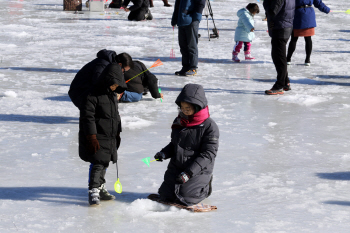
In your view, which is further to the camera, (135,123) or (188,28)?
(188,28)

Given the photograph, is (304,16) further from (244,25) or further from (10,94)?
(10,94)

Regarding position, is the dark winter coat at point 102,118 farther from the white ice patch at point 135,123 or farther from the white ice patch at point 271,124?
the white ice patch at point 271,124

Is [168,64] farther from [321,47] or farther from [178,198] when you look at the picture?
[178,198]

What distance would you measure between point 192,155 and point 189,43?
5.56 metres

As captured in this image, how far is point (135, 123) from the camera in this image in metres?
6.46

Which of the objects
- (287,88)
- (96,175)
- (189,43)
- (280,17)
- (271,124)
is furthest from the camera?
(189,43)

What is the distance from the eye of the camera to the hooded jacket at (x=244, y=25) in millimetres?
10625

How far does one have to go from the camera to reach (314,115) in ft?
23.1

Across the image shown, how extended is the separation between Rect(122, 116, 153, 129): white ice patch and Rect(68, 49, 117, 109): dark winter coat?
0.87 metres

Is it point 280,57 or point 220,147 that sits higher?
point 280,57

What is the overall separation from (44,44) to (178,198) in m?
9.48

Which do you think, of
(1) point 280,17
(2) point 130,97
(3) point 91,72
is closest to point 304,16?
(1) point 280,17

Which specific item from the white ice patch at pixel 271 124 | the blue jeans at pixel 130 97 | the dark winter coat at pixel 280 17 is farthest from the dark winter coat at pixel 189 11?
the white ice patch at pixel 271 124

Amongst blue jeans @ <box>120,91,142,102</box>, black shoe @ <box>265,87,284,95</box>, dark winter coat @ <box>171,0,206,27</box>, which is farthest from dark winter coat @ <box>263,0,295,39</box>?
blue jeans @ <box>120,91,142,102</box>
